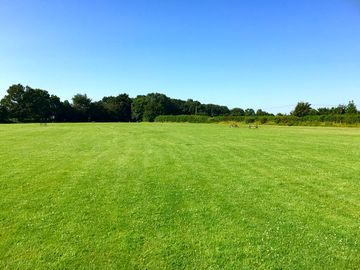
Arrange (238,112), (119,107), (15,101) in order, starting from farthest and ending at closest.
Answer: (238,112)
(119,107)
(15,101)

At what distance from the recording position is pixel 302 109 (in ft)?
330

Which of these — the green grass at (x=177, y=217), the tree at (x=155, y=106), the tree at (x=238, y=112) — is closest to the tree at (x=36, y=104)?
the tree at (x=155, y=106)

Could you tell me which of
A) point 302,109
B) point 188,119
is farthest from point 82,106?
point 302,109

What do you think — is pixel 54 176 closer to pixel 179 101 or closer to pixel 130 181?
pixel 130 181

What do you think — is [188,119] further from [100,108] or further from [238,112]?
[238,112]

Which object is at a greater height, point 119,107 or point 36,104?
point 36,104

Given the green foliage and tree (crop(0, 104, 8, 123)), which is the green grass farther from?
tree (crop(0, 104, 8, 123))

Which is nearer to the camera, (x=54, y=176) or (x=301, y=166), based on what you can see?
(x=54, y=176)

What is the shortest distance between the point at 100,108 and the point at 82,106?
7.51m

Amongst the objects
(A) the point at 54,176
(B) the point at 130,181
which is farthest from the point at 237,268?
(A) the point at 54,176

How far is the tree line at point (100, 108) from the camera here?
3937 inches

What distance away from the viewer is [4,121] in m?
95.8

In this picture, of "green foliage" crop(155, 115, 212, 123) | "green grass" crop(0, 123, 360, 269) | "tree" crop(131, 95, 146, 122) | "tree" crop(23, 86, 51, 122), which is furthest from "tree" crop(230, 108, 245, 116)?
"green grass" crop(0, 123, 360, 269)

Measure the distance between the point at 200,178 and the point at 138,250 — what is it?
5.66 metres
